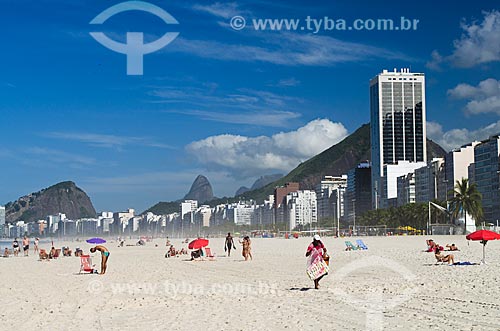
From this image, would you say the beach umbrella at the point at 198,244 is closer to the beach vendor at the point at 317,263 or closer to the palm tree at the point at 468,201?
the beach vendor at the point at 317,263

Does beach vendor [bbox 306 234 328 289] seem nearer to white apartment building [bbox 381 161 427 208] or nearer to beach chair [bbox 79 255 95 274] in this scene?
beach chair [bbox 79 255 95 274]

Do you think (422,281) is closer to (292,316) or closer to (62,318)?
(292,316)

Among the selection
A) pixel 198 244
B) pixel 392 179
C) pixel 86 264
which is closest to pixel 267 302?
pixel 86 264

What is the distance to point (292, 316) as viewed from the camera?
38.6 ft

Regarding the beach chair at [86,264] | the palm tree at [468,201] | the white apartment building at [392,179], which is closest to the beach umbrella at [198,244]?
the beach chair at [86,264]

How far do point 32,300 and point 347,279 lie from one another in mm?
8345

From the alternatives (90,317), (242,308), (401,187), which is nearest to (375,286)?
(242,308)
